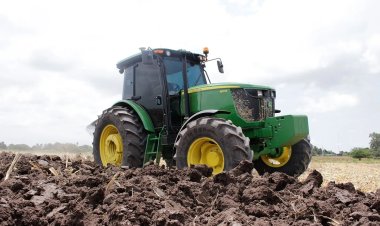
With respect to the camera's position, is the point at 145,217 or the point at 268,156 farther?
the point at 268,156

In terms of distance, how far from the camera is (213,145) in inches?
264

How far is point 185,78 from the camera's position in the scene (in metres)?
8.12

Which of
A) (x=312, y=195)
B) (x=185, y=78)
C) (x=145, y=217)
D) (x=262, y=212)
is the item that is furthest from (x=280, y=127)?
(x=145, y=217)

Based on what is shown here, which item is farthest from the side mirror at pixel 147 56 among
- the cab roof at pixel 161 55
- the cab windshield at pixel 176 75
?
the cab windshield at pixel 176 75

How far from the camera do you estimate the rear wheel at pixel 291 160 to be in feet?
27.0

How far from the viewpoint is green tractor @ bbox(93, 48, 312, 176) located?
6.71 metres

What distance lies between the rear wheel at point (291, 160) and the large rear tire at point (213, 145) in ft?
6.71

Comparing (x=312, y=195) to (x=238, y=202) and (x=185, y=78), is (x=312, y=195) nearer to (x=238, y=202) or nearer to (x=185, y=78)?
(x=238, y=202)

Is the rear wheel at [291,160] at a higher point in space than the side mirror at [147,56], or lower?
lower

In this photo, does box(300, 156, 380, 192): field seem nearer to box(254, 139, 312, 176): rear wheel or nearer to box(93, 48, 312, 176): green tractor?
box(254, 139, 312, 176): rear wheel

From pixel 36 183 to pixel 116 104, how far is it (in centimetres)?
457

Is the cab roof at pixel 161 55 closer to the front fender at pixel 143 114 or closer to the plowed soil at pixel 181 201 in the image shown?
the front fender at pixel 143 114

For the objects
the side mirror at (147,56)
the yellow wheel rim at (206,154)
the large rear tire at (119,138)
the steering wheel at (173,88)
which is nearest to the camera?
the yellow wheel rim at (206,154)

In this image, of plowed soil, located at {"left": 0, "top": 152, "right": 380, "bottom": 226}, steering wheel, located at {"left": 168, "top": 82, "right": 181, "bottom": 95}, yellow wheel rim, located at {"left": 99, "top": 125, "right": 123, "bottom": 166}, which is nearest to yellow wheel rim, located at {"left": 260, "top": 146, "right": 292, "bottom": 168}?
steering wheel, located at {"left": 168, "top": 82, "right": 181, "bottom": 95}
